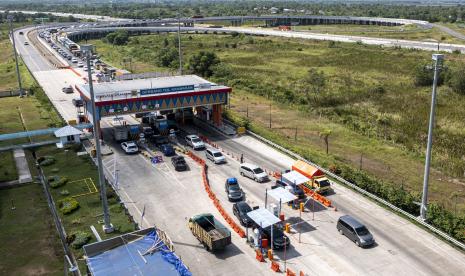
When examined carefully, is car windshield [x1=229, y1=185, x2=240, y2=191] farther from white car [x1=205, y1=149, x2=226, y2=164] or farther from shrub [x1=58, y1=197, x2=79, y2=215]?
shrub [x1=58, y1=197, x2=79, y2=215]

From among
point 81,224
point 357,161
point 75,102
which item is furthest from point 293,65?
point 81,224

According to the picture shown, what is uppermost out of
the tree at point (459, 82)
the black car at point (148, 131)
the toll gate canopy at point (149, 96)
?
the toll gate canopy at point (149, 96)

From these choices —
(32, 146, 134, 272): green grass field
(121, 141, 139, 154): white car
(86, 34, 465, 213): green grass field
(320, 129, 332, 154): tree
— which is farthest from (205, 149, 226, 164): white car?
(320, 129, 332, 154): tree

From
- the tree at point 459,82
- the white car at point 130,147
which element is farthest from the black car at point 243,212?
the tree at point 459,82

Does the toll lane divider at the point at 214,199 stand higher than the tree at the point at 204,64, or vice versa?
the tree at the point at 204,64

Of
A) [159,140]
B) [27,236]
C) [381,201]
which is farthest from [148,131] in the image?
[381,201]

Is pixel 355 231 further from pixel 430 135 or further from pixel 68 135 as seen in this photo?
pixel 68 135

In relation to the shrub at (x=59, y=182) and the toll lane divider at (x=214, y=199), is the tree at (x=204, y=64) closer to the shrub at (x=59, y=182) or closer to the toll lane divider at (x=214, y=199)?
the toll lane divider at (x=214, y=199)
